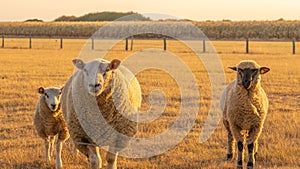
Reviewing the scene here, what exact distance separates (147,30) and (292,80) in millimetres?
51003

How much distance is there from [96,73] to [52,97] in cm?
230

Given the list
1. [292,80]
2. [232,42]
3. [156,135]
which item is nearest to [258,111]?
[156,135]

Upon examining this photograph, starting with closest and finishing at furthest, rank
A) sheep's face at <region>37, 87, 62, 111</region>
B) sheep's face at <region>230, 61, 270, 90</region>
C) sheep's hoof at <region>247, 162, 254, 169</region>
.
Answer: sheep's face at <region>230, 61, 270, 90</region>, sheep's hoof at <region>247, 162, 254, 169</region>, sheep's face at <region>37, 87, 62, 111</region>

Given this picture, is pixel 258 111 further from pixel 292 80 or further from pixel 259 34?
pixel 259 34

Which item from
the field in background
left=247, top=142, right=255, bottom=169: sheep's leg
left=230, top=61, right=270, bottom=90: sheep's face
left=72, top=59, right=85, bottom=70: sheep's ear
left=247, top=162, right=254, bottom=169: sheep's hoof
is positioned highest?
the field in background

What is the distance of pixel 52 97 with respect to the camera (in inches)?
336

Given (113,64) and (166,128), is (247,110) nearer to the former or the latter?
(113,64)

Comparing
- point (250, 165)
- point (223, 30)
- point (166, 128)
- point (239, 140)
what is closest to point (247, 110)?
point (239, 140)

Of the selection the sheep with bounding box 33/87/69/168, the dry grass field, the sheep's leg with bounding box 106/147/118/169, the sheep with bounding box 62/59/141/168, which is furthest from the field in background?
the sheep's leg with bounding box 106/147/118/169

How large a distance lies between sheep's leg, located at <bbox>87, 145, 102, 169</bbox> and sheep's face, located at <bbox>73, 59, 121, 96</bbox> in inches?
32.6

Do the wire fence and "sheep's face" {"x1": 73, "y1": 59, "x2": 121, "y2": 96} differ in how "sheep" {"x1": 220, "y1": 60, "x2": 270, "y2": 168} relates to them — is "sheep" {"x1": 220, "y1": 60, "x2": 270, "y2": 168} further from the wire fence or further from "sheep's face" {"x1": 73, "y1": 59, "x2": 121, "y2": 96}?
the wire fence

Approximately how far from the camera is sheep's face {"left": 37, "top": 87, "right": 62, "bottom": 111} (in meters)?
8.43

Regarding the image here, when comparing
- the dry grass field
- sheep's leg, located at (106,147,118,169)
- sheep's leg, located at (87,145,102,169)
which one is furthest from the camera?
the dry grass field

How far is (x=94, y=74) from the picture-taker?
21.1ft
